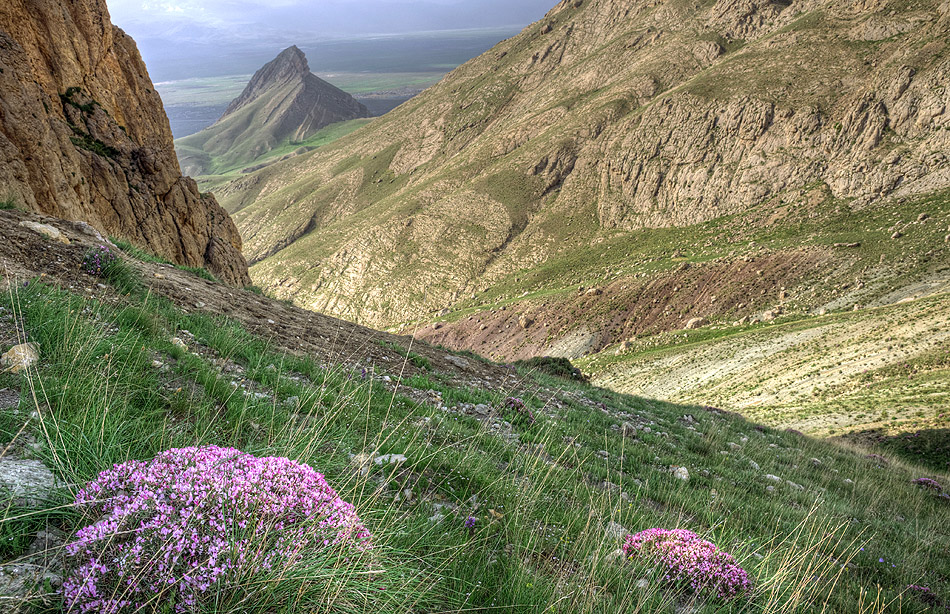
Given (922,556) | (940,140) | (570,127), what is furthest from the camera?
(570,127)

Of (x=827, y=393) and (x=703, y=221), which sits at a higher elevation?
(x=703, y=221)

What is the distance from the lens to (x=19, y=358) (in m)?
3.04

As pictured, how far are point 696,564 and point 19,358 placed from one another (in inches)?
202

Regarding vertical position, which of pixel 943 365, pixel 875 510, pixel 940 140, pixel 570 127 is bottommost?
pixel 943 365

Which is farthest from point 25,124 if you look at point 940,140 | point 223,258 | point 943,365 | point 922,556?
point 940,140

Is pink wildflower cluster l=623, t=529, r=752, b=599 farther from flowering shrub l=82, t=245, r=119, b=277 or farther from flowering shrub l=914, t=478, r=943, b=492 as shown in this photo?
flowering shrub l=914, t=478, r=943, b=492

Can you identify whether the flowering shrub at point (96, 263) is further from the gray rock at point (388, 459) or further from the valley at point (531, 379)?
the gray rock at point (388, 459)

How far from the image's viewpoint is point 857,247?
143 feet

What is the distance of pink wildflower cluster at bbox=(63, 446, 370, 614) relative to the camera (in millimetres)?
1532

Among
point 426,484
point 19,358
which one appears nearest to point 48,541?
point 19,358

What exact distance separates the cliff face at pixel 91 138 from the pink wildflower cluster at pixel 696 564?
17.1m

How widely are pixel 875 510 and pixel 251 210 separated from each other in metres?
158

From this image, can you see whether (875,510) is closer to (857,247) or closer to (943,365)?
(943,365)

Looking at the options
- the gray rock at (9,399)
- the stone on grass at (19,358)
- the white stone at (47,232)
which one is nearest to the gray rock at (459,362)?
the white stone at (47,232)
